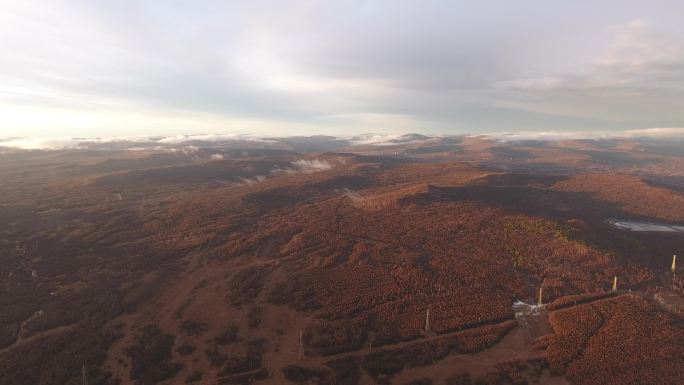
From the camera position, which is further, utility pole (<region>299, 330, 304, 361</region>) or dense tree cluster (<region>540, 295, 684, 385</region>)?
utility pole (<region>299, 330, 304, 361</region>)

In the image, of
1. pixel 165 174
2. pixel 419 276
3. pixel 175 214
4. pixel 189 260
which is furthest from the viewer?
pixel 165 174

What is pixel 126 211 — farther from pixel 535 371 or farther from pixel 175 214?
pixel 535 371

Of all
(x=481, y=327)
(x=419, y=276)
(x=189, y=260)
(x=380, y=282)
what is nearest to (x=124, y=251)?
(x=189, y=260)

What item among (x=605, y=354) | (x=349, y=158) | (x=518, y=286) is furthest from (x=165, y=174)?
(x=605, y=354)

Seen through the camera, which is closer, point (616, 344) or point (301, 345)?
point (301, 345)

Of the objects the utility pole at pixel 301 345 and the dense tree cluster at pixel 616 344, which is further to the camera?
the utility pole at pixel 301 345

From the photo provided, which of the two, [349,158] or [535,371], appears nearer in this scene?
[535,371]

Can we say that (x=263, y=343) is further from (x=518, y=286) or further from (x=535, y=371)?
(x=518, y=286)

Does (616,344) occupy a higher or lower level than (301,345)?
lower

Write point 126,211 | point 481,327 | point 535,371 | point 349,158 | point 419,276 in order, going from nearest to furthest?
1. point 535,371
2. point 481,327
3. point 419,276
4. point 126,211
5. point 349,158
